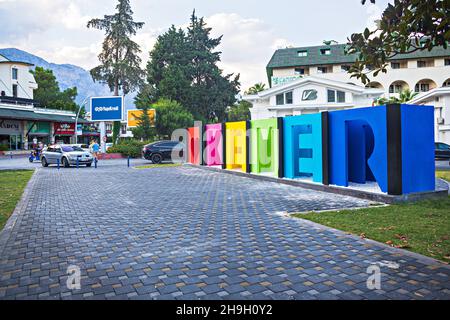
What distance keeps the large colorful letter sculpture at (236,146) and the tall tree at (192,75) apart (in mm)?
38249

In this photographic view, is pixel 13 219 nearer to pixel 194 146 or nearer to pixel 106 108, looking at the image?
pixel 194 146

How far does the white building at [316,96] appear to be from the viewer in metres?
39.5

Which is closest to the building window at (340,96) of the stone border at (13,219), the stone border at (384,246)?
the stone border at (13,219)

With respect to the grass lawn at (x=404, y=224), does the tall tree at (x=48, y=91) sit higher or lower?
higher

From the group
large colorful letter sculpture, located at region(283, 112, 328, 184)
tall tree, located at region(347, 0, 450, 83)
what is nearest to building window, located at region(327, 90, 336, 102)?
large colorful letter sculpture, located at region(283, 112, 328, 184)

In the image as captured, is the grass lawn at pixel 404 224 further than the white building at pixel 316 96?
No

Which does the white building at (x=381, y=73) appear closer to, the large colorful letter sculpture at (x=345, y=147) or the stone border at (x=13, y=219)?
the large colorful letter sculpture at (x=345, y=147)

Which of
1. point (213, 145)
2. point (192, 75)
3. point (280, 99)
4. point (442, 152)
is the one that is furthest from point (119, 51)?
point (442, 152)

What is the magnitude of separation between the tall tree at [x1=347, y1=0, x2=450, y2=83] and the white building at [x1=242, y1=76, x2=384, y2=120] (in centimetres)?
3513

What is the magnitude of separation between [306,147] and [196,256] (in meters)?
9.41

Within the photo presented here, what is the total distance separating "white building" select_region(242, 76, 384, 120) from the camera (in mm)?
39531

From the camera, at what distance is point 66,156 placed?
24.8m

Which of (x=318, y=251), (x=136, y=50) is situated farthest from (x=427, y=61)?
(x=318, y=251)

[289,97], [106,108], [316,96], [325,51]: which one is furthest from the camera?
[325,51]
